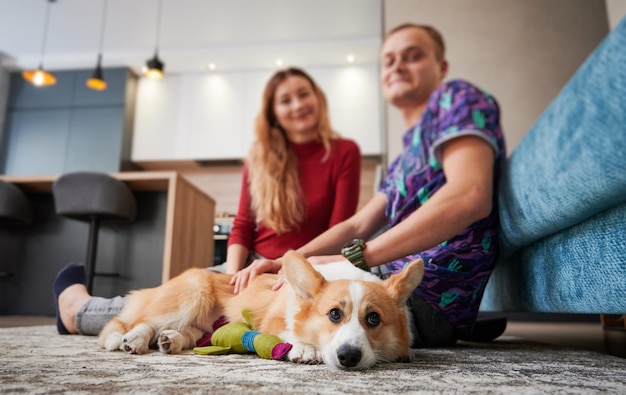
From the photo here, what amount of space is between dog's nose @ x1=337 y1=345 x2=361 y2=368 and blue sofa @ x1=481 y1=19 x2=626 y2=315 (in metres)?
0.53

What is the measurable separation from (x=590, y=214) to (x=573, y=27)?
3242mm

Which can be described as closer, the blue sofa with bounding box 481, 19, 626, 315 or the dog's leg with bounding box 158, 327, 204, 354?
the blue sofa with bounding box 481, 19, 626, 315

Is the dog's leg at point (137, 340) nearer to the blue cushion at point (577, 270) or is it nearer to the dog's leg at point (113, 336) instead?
the dog's leg at point (113, 336)

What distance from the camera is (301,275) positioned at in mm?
1040

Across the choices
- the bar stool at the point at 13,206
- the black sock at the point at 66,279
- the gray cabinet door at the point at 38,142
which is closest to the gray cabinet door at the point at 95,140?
the gray cabinet door at the point at 38,142

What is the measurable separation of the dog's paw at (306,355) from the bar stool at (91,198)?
204cm

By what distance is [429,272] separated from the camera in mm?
1239

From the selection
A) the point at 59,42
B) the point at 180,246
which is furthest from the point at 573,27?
the point at 59,42

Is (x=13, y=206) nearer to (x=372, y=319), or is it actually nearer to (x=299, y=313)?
(x=299, y=313)

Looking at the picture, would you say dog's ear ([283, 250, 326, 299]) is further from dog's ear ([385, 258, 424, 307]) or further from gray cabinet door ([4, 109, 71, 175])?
gray cabinet door ([4, 109, 71, 175])

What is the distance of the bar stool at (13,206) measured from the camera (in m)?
2.76

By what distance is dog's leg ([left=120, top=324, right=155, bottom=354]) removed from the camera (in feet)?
3.49

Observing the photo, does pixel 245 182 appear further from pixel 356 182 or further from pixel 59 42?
pixel 59 42

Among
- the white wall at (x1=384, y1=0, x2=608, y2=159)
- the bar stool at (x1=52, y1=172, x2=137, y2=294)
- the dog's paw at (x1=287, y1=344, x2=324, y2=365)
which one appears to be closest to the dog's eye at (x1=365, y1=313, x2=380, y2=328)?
the dog's paw at (x1=287, y1=344, x2=324, y2=365)
